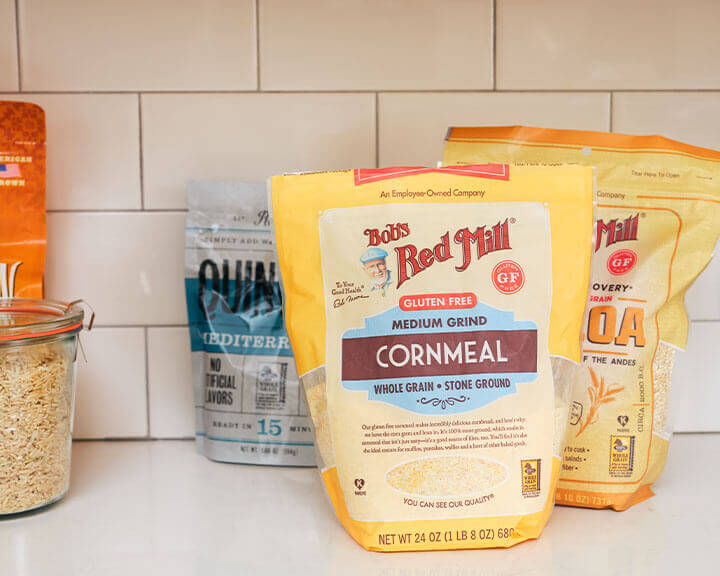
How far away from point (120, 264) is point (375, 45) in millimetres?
437

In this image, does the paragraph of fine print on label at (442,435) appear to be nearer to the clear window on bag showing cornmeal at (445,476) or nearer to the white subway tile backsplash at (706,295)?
the clear window on bag showing cornmeal at (445,476)

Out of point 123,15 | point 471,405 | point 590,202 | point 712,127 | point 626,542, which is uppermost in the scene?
point 123,15

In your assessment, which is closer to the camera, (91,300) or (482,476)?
(482,476)

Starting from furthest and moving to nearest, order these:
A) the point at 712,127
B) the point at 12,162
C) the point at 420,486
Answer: the point at 712,127 → the point at 12,162 → the point at 420,486

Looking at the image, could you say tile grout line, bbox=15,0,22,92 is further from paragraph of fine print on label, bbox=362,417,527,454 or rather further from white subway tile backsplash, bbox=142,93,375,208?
paragraph of fine print on label, bbox=362,417,527,454

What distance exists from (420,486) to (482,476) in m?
0.06

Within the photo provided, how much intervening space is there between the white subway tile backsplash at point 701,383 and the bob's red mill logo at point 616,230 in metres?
0.31

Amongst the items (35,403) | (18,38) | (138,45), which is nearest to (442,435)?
(35,403)

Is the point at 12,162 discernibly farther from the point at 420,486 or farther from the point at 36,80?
the point at 420,486

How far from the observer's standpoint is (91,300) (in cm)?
89

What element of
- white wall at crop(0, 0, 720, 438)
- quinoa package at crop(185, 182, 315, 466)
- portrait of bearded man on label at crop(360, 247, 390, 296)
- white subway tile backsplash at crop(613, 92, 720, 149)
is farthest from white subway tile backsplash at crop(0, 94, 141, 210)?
white subway tile backsplash at crop(613, 92, 720, 149)

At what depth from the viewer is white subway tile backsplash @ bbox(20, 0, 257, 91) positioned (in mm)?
845

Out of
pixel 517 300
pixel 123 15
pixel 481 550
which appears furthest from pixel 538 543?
pixel 123 15

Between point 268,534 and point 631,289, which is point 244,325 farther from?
point 631,289
